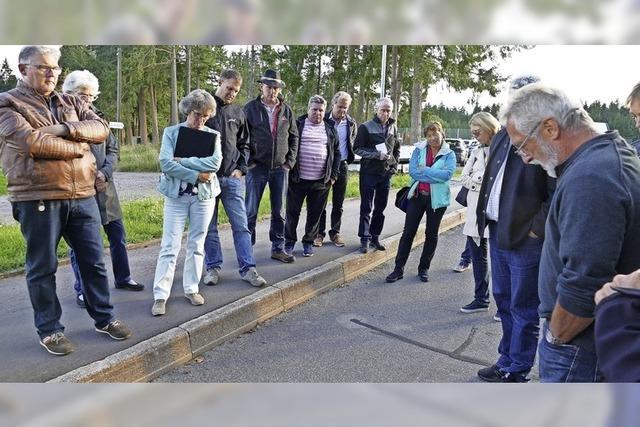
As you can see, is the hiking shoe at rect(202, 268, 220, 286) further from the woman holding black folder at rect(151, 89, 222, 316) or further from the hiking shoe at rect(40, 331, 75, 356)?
the hiking shoe at rect(40, 331, 75, 356)

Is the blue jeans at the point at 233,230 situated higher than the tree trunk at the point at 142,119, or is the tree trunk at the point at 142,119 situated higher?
the tree trunk at the point at 142,119

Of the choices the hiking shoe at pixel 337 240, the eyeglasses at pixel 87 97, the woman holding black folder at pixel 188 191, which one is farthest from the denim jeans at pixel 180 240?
the hiking shoe at pixel 337 240

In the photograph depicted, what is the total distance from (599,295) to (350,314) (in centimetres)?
138

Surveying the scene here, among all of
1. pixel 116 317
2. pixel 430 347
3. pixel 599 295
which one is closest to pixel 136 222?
pixel 116 317

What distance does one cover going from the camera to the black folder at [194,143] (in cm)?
187

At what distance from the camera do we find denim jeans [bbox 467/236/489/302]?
2311 millimetres

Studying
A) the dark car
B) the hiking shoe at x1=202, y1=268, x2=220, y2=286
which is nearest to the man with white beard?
the dark car

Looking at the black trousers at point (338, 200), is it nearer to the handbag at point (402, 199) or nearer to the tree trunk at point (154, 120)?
the handbag at point (402, 199)

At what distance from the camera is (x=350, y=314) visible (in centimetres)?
219

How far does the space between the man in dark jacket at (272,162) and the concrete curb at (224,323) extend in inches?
8.6

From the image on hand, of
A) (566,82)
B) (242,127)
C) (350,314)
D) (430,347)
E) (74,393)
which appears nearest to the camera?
(74,393)

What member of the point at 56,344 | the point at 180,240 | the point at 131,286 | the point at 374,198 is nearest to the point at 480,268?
the point at 374,198

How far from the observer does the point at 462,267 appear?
2.45 metres
